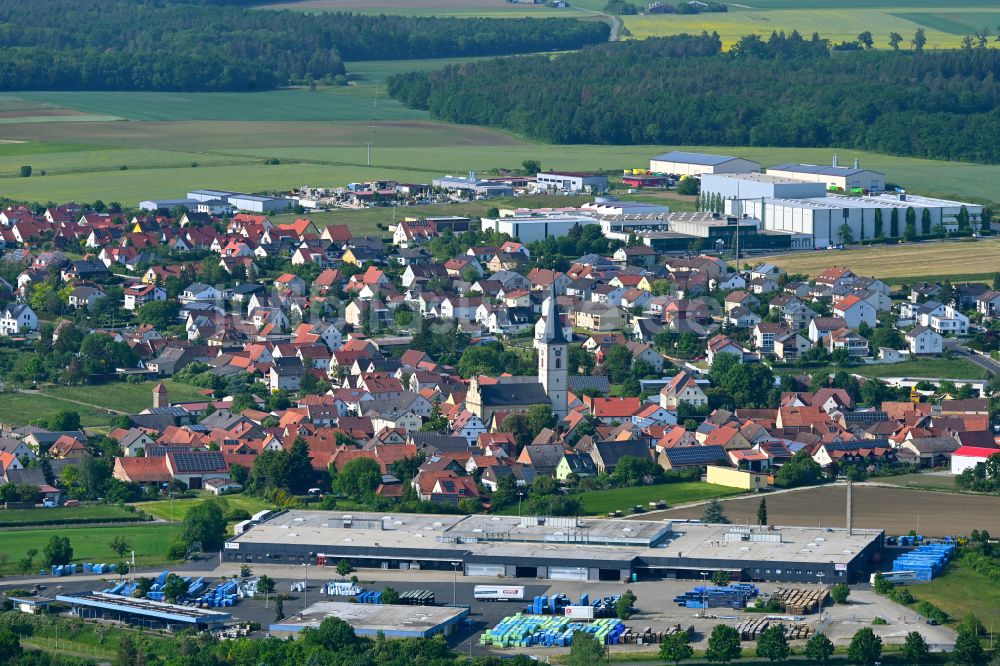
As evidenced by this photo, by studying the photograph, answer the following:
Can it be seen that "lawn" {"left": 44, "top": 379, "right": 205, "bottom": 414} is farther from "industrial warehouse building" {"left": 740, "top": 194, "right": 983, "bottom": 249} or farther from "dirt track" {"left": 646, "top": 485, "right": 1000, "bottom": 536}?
"industrial warehouse building" {"left": 740, "top": 194, "right": 983, "bottom": 249}

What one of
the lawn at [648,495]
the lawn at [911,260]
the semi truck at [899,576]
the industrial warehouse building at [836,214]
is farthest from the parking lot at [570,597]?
the industrial warehouse building at [836,214]

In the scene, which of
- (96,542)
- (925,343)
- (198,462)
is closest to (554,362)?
(198,462)

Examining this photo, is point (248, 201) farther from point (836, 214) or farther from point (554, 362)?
point (554, 362)

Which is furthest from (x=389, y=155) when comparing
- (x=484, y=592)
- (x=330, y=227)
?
(x=484, y=592)

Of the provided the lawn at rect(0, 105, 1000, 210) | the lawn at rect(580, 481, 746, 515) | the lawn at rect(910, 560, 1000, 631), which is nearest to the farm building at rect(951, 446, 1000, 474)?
the lawn at rect(580, 481, 746, 515)

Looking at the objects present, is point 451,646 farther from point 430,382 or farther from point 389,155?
point 389,155

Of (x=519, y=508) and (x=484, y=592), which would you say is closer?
(x=484, y=592)
